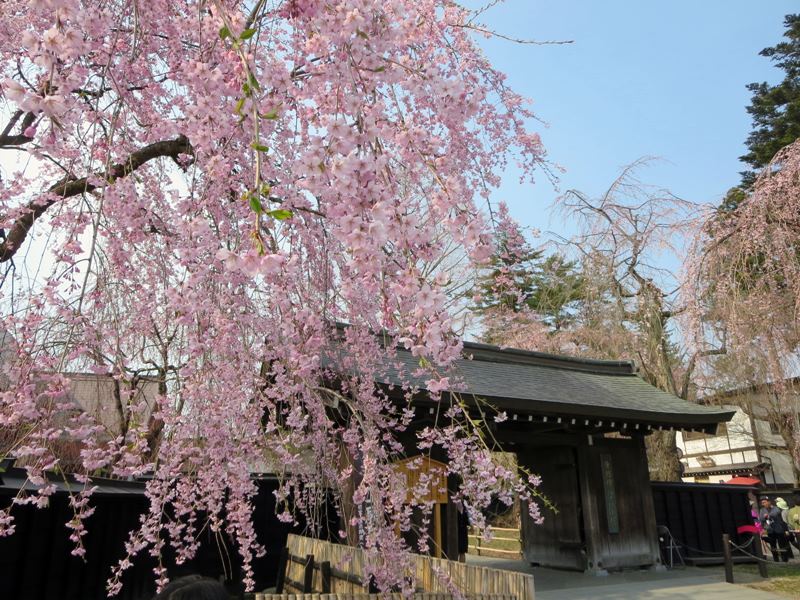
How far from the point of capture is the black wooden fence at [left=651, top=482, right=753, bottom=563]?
10188 millimetres

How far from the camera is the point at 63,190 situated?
3.84 meters

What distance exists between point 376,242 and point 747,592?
8623 mm

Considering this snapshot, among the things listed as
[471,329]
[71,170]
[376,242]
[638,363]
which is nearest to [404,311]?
[376,242]

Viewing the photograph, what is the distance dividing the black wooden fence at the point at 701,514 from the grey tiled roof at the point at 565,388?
1727mm

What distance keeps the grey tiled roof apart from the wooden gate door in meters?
1.23

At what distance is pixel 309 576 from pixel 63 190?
14.4 feet

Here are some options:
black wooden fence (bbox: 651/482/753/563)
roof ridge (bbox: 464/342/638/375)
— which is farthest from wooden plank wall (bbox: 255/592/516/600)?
black wooden fence (bbox: 651/482/753/563)

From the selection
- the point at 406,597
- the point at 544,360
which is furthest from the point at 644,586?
the point at 406,597

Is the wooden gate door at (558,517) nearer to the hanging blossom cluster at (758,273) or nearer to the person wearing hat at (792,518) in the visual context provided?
the hanging blossom cluster at (758,273)

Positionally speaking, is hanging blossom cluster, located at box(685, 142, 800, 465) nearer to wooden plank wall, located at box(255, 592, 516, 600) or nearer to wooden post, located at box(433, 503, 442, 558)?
wooden post, located at box(433, 503, 442, 558)

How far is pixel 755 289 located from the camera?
8.38 meters

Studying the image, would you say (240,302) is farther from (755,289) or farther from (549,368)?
(549,368)

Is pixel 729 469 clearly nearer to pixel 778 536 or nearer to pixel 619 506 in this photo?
pixel 778 536

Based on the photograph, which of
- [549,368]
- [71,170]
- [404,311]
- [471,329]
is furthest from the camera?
[471,329]
